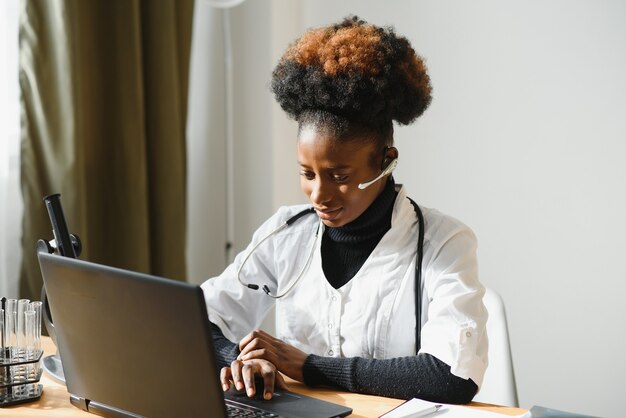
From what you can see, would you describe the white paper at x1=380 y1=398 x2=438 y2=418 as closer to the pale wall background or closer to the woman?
the woman

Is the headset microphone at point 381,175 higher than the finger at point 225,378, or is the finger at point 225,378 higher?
the headset microphone at point 381,175

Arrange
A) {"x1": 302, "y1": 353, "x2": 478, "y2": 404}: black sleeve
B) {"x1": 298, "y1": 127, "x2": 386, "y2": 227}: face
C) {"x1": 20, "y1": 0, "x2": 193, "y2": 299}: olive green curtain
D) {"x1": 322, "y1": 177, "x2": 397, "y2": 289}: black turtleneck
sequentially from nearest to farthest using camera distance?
{"x1": 302, "y1": 353, "x2": 478, "y2": 404}: black sleeve → {"x1": 298, "y1": 127, "x2": 386, "y2": 227}: face → {"x1": 322, "y1": 177, "x2": 397, "y2": 289}: black turtleneck → {"x1": 20, "y1": 0, "x2": 193, "y2": 299}: olive green curtain

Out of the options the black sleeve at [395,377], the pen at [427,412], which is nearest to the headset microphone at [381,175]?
the black sleeve at [395,377]

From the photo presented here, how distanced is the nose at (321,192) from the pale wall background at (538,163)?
110cm

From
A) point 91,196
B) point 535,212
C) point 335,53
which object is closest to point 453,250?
point 335,53

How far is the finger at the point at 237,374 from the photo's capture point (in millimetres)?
1427

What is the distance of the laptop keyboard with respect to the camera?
4.30 ft

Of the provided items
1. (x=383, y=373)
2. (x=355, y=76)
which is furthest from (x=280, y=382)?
(x=355, y=76)

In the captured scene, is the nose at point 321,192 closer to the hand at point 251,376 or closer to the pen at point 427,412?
the hand at point 251,376

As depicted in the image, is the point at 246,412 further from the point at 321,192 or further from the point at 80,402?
the point at 321,192

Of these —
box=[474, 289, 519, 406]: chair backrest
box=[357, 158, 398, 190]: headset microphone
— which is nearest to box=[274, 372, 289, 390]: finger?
box=[357, 158, 398, 190]: headset microphone

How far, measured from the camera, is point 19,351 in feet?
4.79

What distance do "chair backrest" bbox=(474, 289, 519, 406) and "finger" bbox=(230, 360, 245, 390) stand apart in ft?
1.83

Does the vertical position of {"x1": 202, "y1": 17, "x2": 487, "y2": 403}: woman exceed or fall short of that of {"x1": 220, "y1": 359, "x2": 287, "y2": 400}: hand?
it exceeds it
